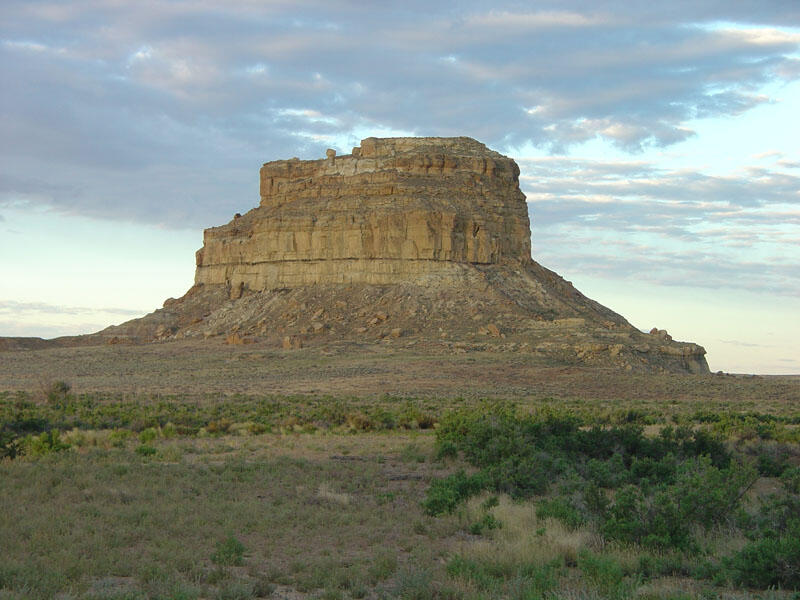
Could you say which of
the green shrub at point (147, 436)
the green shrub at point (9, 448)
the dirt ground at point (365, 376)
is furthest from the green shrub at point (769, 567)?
the dirt ground at point (365, 376)

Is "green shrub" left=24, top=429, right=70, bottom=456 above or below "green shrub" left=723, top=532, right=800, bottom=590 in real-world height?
above

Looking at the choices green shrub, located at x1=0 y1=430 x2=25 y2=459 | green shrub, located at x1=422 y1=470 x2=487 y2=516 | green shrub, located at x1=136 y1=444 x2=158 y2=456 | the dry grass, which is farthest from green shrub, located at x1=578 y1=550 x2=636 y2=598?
green shrub, located at x1=0 y1=430 x2=25 y2=459

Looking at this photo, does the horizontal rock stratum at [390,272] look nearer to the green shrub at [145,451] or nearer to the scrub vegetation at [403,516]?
the scrub vegetation at [403,516]

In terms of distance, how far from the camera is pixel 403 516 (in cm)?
1271

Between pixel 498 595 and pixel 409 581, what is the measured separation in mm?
908

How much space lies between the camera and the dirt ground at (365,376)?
42656 millimetres

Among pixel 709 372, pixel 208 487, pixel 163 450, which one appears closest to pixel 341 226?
pixel 709 372

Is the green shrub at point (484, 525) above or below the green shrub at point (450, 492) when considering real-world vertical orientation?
below

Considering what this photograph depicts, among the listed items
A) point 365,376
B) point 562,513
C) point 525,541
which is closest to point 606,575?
point 525,541

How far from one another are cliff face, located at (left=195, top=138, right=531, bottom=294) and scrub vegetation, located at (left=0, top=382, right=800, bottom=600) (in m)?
46.7

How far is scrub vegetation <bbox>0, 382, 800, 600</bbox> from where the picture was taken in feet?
29.5

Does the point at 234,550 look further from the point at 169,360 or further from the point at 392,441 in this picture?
the point at 169,360

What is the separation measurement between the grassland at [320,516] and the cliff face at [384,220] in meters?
39.6

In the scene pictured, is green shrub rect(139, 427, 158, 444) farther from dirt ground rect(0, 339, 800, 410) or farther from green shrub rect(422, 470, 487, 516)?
dirt ground rect(0, 339, 800, 410)
